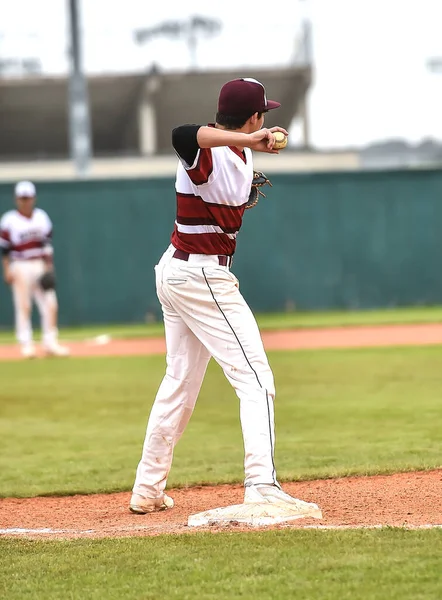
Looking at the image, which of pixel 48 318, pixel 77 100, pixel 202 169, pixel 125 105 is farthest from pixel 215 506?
pixel 125 105

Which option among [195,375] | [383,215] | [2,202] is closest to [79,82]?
[2,202]

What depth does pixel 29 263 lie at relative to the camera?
1545 centimetres

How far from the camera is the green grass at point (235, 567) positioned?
3.81 meters

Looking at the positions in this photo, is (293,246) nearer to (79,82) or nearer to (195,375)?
(79,82)

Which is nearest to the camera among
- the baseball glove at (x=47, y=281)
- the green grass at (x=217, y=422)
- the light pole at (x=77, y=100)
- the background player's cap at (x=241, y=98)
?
the background player's cap at (x=241, y=98)

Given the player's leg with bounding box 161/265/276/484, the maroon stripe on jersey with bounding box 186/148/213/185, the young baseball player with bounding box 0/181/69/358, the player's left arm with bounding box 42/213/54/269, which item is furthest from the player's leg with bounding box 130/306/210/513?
the player's left arm with bounding box 42/213/54/269

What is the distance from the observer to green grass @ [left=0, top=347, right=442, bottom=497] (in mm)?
6871

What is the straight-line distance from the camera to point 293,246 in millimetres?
21578

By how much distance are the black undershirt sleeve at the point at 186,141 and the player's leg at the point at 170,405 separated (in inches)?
34.9

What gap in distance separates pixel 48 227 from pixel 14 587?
1140cm

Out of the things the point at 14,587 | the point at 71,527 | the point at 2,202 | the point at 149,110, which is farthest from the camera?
the point at 149,110

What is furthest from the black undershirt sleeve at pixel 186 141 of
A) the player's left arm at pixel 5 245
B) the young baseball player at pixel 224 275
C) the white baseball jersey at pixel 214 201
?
the player's left arm at pixel 5 245

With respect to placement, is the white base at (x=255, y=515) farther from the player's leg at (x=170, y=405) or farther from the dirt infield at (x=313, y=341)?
the dirt infield at (x=313, y=341)

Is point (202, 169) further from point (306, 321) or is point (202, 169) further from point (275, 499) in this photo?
point (306, 321)
